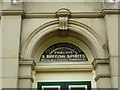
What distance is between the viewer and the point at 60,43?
9.19 metres

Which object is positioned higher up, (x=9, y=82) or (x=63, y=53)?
(x=63, y=53)

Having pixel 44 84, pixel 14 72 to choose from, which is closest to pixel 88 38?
pixel 44 84

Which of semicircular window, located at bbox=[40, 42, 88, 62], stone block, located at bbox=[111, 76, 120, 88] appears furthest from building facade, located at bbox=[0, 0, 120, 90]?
stone block, located at bbox=[111, 76, 120, 88]

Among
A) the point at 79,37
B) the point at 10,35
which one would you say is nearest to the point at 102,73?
the point at 79,37

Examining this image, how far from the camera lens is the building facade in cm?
784

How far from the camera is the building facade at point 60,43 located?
7840 mm

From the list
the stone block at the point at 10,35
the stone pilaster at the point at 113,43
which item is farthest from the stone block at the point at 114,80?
the stone block at the point at 10,35

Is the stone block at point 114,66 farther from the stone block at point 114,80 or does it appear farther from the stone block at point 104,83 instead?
the stone block at point 104,83

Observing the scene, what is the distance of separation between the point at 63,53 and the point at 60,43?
1.50 ft

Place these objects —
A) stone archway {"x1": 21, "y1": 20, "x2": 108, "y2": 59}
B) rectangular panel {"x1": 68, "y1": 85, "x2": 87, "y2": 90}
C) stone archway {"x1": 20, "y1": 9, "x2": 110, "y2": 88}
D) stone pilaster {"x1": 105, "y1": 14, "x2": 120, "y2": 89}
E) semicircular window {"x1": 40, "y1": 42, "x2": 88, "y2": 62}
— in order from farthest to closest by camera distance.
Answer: semicircular window {"x1": 40, "y1": 42, "x2": 88, "y2": 62} < rectangular panel {"x1": 68, "y1": 85, "x2": 87, "y2": 90} < stone archway {"x1": 21, "y1": 20, "x2": 108, "y2": 59} < stone archway {"x1": 20, "y1": 9, "x2": 110, "y2": 88} < stone pilaster {"x1": 105, "y1": 14, "x2": 120, "y2": 89}

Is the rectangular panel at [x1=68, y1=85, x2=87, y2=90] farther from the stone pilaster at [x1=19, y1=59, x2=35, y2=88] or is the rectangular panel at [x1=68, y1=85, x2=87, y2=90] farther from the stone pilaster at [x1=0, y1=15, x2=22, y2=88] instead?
the stone pilaster at [x1=0, y1=15, x2=22, y2=88]

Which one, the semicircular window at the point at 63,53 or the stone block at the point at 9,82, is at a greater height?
the semicircular window at the point at 63,53

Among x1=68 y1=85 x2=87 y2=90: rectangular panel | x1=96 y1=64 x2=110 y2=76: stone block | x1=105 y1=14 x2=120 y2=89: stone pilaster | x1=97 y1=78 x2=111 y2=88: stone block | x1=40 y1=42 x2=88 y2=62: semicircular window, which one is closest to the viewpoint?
x1=105 y1=14 x2=120 y2=89: stone pilaster

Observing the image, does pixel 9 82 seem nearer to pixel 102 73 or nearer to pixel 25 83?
pixel 25 83
